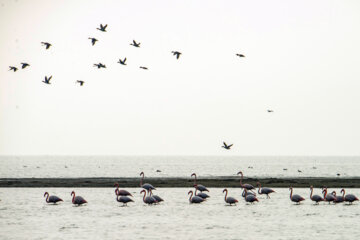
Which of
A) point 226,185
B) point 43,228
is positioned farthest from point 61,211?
point 226,185

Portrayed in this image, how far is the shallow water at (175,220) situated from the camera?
27719mm

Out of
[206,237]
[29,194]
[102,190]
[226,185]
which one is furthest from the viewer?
[226,185]

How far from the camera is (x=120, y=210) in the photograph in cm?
3747

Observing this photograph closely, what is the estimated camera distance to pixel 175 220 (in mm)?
32406

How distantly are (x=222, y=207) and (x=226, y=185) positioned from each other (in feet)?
64.7

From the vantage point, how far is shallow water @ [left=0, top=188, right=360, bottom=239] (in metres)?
27.7

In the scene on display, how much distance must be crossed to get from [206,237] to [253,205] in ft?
46.0

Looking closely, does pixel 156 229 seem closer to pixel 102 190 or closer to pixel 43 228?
pixel 43 228

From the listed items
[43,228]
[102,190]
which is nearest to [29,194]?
[102,190]

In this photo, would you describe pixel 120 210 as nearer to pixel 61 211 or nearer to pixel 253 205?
pixel 61 211

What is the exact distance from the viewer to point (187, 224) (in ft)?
101

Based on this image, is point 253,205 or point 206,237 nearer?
point 206,237

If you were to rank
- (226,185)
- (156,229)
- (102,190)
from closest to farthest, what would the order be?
(156,229)
(102,190)
(226,185)

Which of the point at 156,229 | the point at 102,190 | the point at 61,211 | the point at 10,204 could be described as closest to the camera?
the point at 156,229
